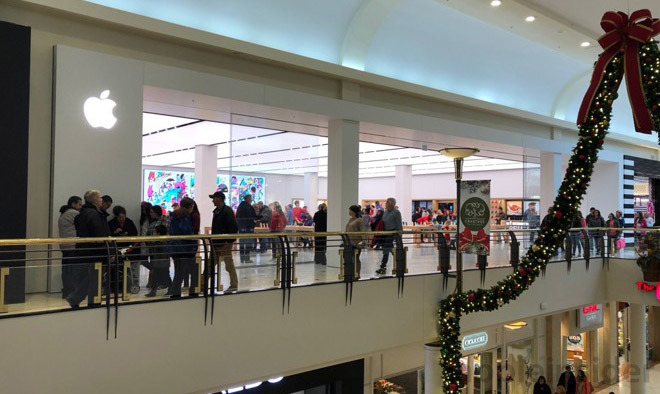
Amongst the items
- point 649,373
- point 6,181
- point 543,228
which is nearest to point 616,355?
point 649,373

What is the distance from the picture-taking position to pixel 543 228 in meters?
7.75

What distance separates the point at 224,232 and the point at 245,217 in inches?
105

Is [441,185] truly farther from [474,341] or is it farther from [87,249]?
[87,249]

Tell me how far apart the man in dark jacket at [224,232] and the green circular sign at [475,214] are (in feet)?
12.8

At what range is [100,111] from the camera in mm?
7715

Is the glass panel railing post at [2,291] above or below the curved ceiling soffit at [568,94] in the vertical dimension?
below

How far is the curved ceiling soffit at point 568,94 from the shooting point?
54.0 feet

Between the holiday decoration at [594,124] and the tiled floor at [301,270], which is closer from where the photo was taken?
the tiled floor at [301,270]

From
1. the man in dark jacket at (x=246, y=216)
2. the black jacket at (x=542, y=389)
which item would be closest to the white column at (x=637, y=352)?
the black jacket at (x=542, y=389)

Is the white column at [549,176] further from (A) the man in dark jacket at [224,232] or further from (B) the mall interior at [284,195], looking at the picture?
(A) the man in dark jacket at [224,232]

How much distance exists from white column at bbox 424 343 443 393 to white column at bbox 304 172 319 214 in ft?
16.6

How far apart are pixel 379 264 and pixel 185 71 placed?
4813 mm

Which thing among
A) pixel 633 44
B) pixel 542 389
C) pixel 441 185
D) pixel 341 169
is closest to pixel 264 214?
pixel 341 169

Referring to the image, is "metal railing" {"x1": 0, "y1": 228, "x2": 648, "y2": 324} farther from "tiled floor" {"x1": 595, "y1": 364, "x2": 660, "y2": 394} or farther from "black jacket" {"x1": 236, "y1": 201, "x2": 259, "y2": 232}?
"tiled floor" {"x1": 595, "y1": 364, "x2": 660, "y2": 394}
